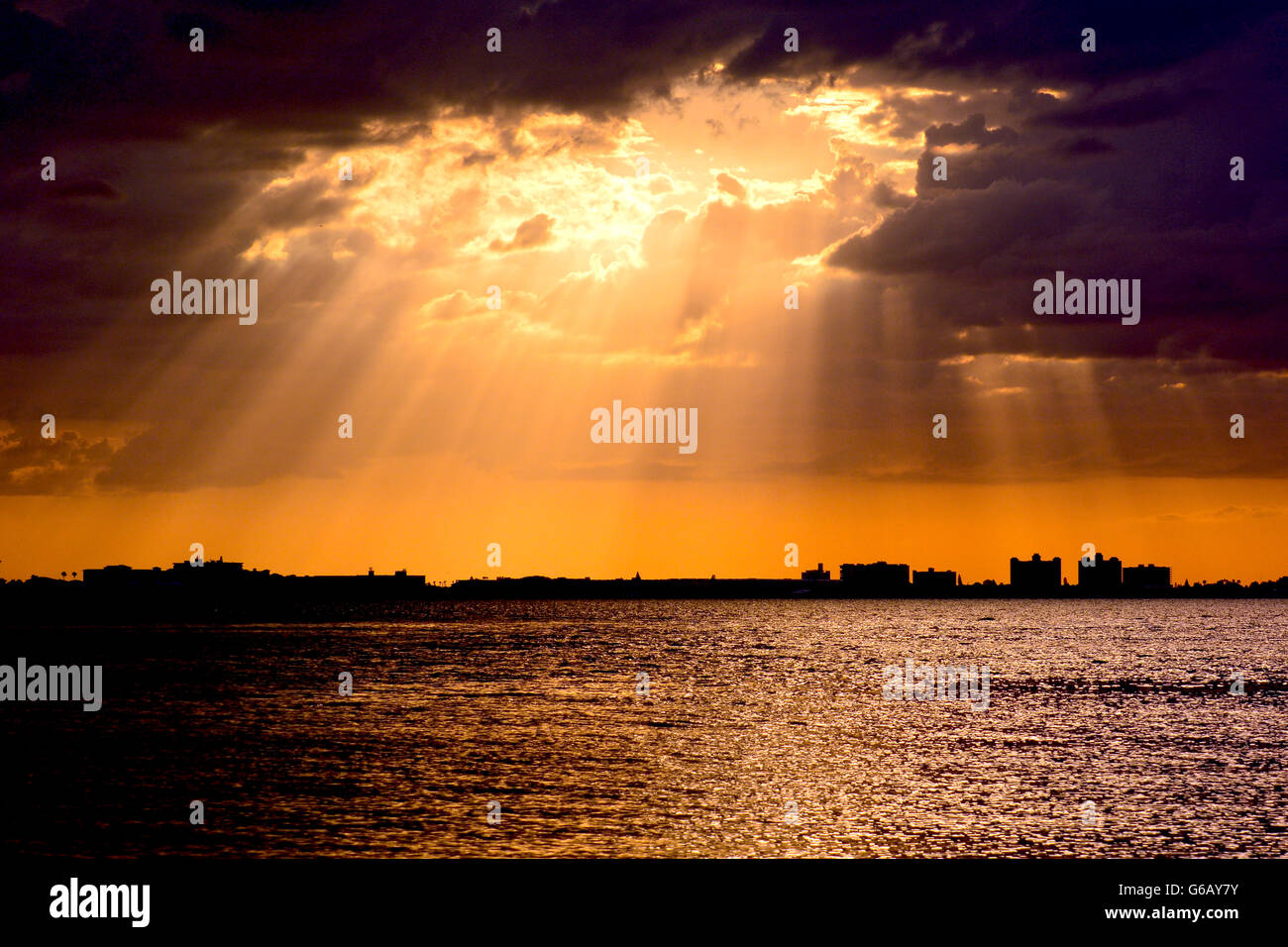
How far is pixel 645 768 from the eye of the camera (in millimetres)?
51906

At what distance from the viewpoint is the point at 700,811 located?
41.6m

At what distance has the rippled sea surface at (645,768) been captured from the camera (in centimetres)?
3734

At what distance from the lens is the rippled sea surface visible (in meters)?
37.3
